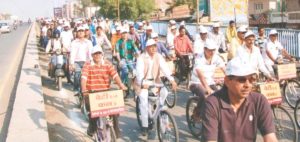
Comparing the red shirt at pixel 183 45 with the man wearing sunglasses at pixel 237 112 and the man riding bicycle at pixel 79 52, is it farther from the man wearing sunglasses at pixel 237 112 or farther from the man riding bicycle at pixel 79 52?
the man wearing sunglasses at pixel 237 112

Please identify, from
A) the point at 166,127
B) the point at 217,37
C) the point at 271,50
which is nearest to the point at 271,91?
the point at 166,127

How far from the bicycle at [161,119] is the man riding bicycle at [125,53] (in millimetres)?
3982

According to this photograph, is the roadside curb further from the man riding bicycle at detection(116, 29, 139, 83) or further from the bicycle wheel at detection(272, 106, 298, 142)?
the bicycle wheel at detection(272, 106, 298, 142)

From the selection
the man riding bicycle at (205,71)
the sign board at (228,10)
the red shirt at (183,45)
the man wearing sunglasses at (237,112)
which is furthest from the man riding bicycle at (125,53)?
the sign board at (228,10)

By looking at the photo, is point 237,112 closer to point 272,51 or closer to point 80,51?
point 272,51

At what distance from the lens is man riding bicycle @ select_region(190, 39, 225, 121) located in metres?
7.12

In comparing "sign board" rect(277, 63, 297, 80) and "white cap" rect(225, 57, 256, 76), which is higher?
"white cap" rect(225, 57, 256, 76)

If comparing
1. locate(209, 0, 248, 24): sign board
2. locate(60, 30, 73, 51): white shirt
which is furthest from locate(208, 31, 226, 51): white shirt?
locate(209, 0, 248, 24): sign board

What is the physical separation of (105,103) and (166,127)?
40.8 inches

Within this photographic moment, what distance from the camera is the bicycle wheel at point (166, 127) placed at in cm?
659

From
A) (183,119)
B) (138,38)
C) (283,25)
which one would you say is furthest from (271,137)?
(283,25)

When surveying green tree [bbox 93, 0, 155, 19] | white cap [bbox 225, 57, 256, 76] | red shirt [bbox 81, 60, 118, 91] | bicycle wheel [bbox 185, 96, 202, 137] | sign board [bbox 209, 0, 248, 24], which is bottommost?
bicycle wheel [bbox 185, 96, 202, 137]

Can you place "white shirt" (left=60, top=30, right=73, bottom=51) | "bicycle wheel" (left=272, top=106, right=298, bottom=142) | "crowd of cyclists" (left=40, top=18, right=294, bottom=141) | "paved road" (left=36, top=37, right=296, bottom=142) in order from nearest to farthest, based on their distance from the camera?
"crowd of cyclists" (left=40, top=18, right=294, bottom=141), "bicycle wheel" (left=272, top=106, right=298, bottom=142), "paved road" (left=36, top=37, right=296, bottom=142), "white shirt" (left=60, top=30, right=73, bottom=51)

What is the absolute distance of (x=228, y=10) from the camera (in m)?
28.8
